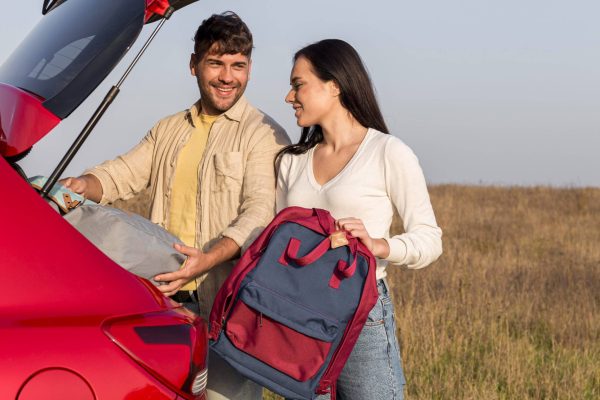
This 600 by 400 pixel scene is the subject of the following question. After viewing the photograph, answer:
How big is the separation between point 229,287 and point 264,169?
649 millimetres

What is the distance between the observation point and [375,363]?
9.57ft

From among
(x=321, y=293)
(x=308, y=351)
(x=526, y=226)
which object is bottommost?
(x=526, y=226)

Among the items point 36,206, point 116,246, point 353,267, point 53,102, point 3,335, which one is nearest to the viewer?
point 3,335

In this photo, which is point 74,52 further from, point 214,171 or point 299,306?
point 214,171

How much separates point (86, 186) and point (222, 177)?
1.57ft

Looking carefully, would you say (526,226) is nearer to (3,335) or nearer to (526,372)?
(526,372)

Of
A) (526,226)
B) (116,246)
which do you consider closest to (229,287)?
(116,246)

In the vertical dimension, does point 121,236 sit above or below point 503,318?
above

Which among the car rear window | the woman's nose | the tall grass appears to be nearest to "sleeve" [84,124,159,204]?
the woman's nose

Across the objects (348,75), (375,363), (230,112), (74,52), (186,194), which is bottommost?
(375,363)

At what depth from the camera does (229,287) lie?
2768mm

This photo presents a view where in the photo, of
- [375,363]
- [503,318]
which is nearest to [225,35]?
[375,363]

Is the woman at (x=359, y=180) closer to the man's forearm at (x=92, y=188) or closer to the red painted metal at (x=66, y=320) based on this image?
the man's forearm at (x=92, y=188)

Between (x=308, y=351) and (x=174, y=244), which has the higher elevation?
(x=174, y=244)
